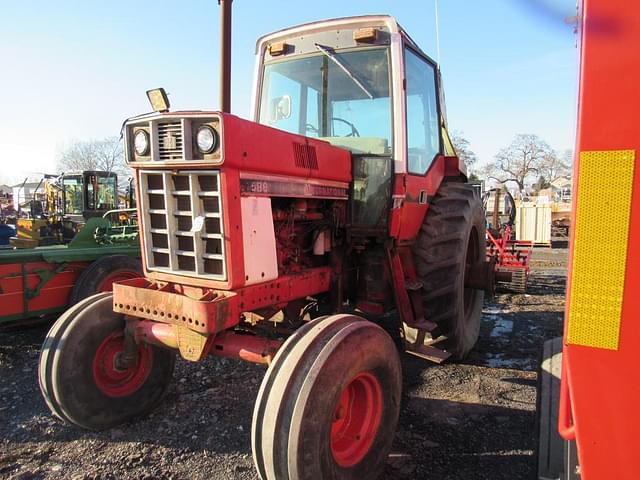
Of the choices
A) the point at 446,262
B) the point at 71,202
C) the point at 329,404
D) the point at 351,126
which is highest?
the point at 351,126

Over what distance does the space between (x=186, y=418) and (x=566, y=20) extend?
3.35m

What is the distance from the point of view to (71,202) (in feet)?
56.4

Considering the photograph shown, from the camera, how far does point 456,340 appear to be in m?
4.39

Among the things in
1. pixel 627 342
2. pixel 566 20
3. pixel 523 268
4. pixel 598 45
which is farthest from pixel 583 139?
pixel 523 268

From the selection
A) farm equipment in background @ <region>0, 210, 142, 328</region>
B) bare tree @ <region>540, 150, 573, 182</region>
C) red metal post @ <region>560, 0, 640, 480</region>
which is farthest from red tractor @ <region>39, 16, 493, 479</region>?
bare tree @ <region>540, 150, 573, 182</region>

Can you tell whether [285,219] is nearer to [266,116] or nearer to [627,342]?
[266,116]

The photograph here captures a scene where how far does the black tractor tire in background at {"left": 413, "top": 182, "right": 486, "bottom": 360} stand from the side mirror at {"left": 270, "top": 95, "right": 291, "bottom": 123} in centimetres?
159

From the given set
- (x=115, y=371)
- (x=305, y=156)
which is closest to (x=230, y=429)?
(x=115, y=371)

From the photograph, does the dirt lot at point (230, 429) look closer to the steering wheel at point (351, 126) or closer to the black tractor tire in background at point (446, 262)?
the black tractor tire in background at point (446, 262)

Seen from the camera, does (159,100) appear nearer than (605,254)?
No

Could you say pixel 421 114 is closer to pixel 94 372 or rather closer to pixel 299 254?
pixel 299 254

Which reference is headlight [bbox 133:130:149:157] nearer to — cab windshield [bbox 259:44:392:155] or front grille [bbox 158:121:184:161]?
front grille [bbox 158:121:184:161]

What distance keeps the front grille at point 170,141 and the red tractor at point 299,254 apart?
0.03ft

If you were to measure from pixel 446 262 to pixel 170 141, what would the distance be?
254cm
